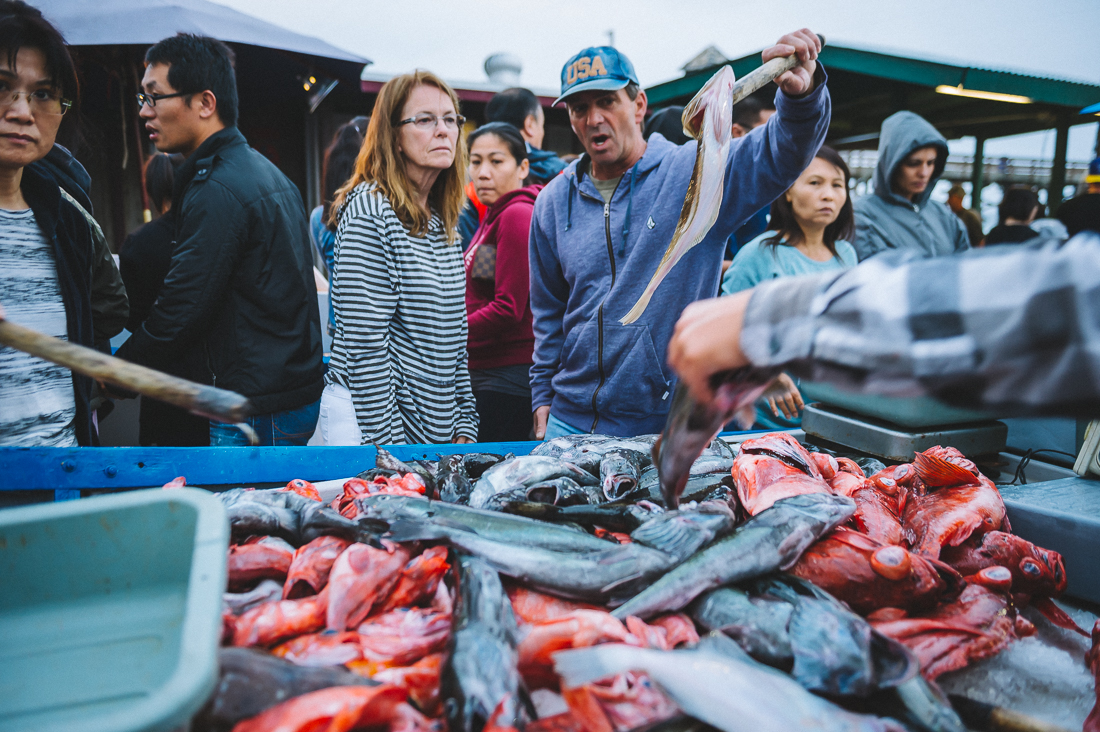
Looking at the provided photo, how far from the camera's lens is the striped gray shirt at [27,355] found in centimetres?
185

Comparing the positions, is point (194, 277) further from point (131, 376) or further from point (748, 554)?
point (748, 554)

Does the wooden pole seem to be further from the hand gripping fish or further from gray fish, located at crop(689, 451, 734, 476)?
gray fish, located at crop(689, 451, 734, 476)

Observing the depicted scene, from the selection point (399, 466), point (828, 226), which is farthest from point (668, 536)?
point (828, 226)

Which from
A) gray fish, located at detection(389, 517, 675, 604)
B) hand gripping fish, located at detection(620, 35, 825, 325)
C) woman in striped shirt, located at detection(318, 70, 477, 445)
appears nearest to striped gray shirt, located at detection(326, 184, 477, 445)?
woman in striped shirt, located at detection(318, 70, 477, 445)

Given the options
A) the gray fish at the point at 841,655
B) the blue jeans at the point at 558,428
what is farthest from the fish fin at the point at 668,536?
the blue jeans at the point at 558,428

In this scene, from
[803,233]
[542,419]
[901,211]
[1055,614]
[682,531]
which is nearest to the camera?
[682,531]

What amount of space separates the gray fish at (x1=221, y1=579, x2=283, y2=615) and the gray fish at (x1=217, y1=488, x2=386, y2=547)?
0.14 metres

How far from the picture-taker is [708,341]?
3.00ft

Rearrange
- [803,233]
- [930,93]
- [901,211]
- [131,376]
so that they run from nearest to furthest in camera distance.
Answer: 1. [131,376]
2. [803,233]
3. [901,211]
4. [930,93]

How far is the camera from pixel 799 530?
1268mm

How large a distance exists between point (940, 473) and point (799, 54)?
4.29 ft

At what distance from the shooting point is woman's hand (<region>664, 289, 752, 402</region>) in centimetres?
90

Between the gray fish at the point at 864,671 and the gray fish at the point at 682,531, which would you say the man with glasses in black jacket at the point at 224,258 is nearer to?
the gray fish at the point at 682,531

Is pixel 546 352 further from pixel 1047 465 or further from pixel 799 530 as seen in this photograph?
pixel 1047 465
